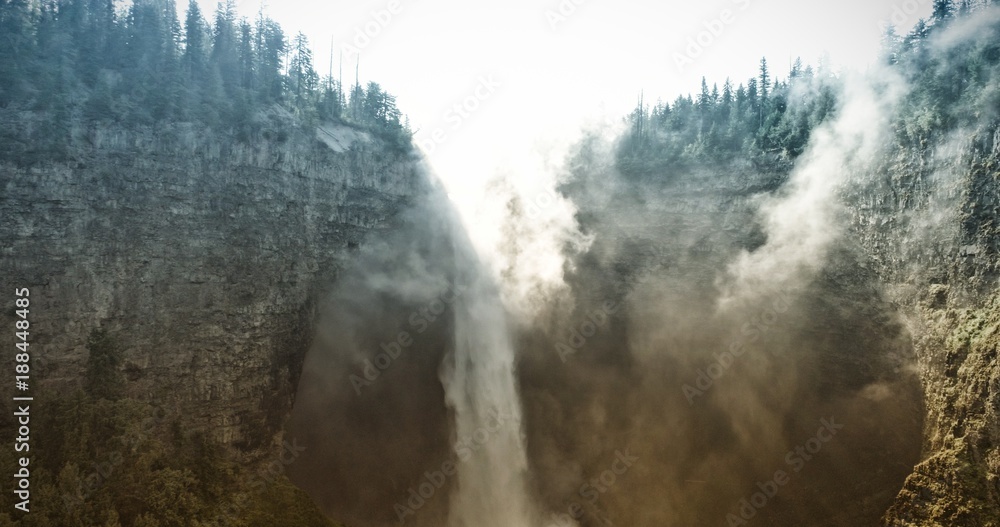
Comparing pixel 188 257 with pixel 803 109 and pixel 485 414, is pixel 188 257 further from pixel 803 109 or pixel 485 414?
pixel 803 109

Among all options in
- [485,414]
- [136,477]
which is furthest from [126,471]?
[485,414]

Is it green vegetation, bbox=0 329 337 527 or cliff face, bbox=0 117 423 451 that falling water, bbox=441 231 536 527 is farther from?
cliff face, bbox=0 117 423 451

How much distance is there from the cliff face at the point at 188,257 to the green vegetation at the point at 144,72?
3.40 ft

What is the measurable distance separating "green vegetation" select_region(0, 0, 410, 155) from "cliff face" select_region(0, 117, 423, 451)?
1.04 meters

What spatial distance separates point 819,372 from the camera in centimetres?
2548

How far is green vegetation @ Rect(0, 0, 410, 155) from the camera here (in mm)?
24469

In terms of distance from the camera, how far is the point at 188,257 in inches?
997

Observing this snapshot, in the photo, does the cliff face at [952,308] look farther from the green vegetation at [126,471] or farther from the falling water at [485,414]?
the green vegetation at [126,471]

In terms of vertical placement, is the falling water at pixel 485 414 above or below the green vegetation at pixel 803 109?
below

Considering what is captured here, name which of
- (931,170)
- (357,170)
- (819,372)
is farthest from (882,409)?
(357,170)

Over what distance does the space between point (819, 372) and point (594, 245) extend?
41.2ft

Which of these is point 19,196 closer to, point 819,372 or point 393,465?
point 393,465

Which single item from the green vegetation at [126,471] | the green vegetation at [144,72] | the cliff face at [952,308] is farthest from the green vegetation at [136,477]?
the cliff face at [952,308]

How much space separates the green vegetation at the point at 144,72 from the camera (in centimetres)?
2447
